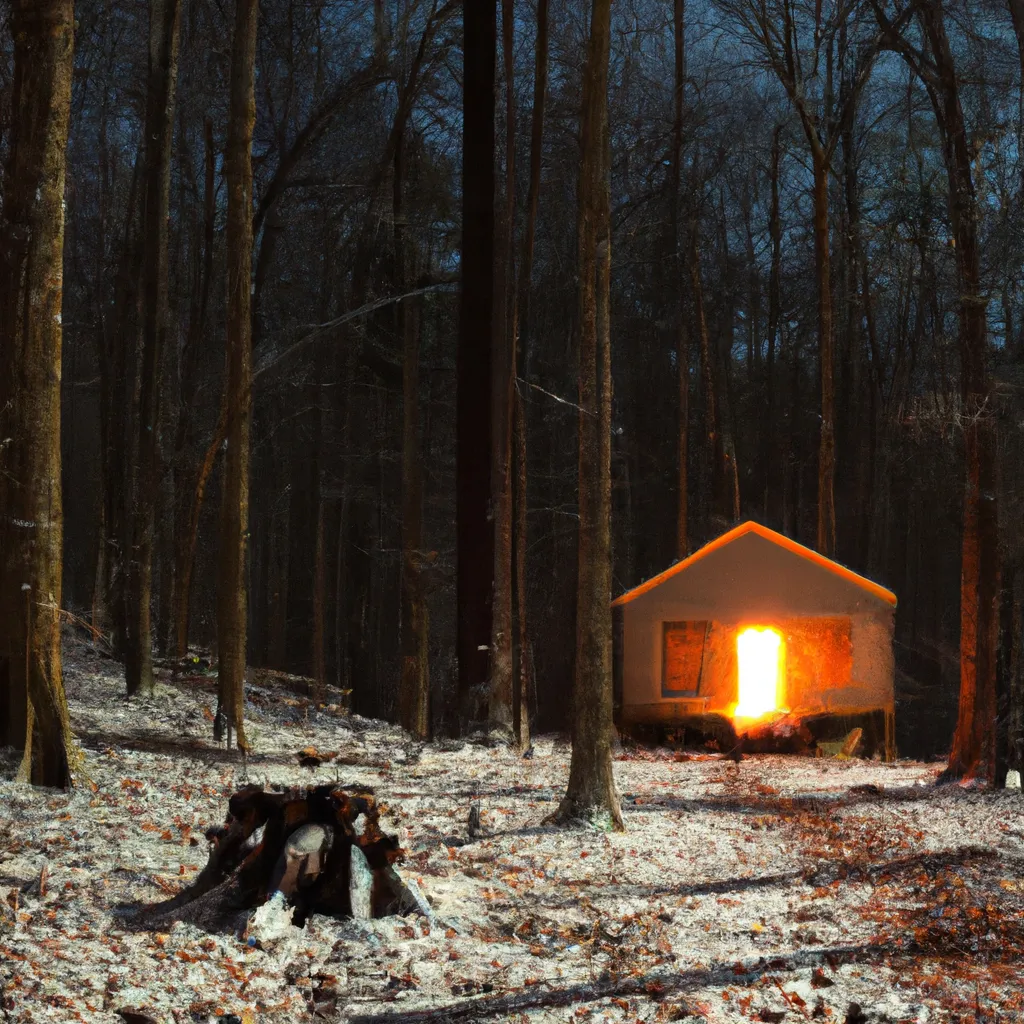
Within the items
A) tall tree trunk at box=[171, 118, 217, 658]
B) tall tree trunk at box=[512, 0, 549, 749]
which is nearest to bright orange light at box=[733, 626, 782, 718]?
tall tree trunk at box=[512, 0, 549, 749]

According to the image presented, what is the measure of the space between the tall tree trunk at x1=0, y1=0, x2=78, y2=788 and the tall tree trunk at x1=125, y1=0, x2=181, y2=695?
12.6 ft

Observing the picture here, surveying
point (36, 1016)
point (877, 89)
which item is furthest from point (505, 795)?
point (877, 89)

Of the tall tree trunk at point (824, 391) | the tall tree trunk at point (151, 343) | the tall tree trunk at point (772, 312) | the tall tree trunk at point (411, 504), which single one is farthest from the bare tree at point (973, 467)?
the tall tree trunk at point (772, 312)

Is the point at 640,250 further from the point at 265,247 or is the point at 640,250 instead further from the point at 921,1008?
the point at 921,1008

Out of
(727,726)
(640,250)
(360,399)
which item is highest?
(640,250)

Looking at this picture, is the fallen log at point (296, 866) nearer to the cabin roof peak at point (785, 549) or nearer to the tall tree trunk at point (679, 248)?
the cabin roof peak at point (785, 549)

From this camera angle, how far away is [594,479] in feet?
27.4

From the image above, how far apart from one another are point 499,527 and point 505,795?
4.04 meters

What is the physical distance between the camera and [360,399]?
23969mm

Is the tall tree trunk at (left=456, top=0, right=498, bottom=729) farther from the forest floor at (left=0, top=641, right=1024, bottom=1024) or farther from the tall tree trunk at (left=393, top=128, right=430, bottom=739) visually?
the tall tree trunk at (left=393, top=128, right=430, bottom=739)

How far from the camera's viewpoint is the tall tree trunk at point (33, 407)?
7.29 metres

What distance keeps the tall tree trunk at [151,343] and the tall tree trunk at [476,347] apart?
318 centimetres

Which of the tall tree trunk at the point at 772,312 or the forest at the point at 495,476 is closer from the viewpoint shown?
the forest at the point at 495,476

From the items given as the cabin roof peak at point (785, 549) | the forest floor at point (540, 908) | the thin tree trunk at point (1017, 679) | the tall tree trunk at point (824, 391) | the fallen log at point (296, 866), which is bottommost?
the forest floor at point (540, 908)
